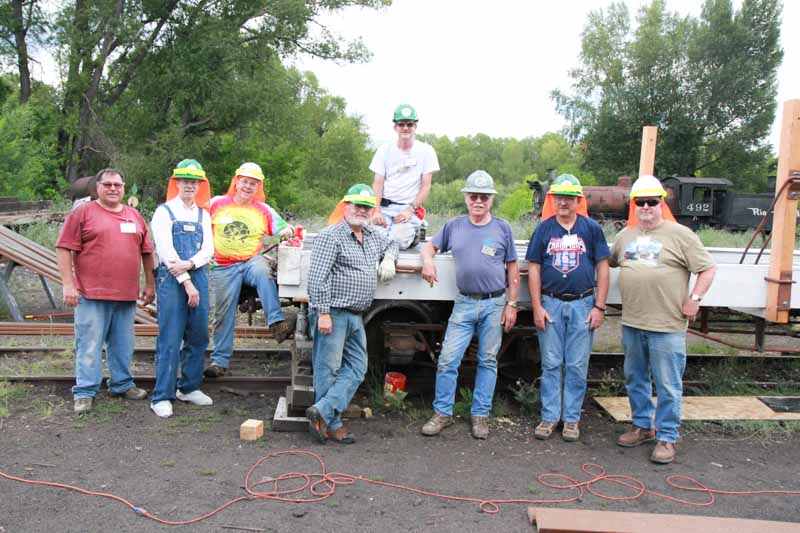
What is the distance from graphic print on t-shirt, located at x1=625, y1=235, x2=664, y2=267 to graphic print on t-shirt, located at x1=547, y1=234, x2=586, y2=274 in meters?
0.33

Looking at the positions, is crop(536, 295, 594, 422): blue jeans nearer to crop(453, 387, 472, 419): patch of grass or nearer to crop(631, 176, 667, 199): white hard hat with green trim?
crop(453, 387, 472, 419): patch of grass

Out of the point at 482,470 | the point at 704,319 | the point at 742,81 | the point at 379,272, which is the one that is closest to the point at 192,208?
the point at 379,272

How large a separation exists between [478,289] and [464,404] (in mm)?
1222

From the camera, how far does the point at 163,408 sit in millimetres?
5496

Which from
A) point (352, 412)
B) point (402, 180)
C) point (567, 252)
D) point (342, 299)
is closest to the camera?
point (342, 299)

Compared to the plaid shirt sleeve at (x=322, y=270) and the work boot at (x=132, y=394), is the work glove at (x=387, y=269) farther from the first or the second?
the work boot at (x=132, y=394)

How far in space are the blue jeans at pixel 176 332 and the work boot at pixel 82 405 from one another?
0.49 m

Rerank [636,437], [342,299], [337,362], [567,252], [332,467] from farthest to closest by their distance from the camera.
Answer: [636,437]
[567,252]
[337,362]
[342,299]
[332,467]

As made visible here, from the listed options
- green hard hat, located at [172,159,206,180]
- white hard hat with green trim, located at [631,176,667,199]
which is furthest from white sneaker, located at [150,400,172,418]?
white hard hat with green trim, located at [631,176,667,199]

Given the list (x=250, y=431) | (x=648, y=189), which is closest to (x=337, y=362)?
(x=250, y=431)

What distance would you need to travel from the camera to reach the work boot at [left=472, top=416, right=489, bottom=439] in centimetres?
527

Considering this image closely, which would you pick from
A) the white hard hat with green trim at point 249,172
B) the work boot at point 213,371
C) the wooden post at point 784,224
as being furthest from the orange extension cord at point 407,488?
the white hard hat with green trim at point 249,172

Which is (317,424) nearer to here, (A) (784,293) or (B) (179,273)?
(B) (179,273)

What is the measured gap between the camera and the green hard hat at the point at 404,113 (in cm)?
593
